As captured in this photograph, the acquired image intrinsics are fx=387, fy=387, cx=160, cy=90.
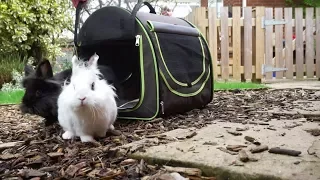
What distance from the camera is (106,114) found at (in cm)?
217

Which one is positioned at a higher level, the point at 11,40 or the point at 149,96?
the point at 11,40

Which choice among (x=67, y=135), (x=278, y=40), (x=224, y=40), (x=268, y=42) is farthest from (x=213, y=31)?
(x=67, y=135)

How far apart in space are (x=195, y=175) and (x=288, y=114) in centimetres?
156

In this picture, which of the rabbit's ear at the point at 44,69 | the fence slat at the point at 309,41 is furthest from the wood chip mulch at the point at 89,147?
the fence slat at the point at 309,41

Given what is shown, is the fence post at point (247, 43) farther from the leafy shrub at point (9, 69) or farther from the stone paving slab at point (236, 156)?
the stone paving slab at point (236, 156)

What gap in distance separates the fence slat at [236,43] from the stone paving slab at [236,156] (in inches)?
181

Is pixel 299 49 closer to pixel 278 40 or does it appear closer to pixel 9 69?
pixel 278 40

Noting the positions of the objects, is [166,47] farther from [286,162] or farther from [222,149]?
[286,162]

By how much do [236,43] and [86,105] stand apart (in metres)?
5.21

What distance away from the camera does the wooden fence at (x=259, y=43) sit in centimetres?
679

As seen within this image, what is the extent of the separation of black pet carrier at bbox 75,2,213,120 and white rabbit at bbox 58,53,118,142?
519 millimetres

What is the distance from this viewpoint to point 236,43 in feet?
22.5

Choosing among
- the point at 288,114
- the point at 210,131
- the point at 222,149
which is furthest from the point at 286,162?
the point at 288,114

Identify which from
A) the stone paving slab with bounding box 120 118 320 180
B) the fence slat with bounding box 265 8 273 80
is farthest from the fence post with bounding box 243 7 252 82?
the stone paving slab with bounding box 120 118 320 180
